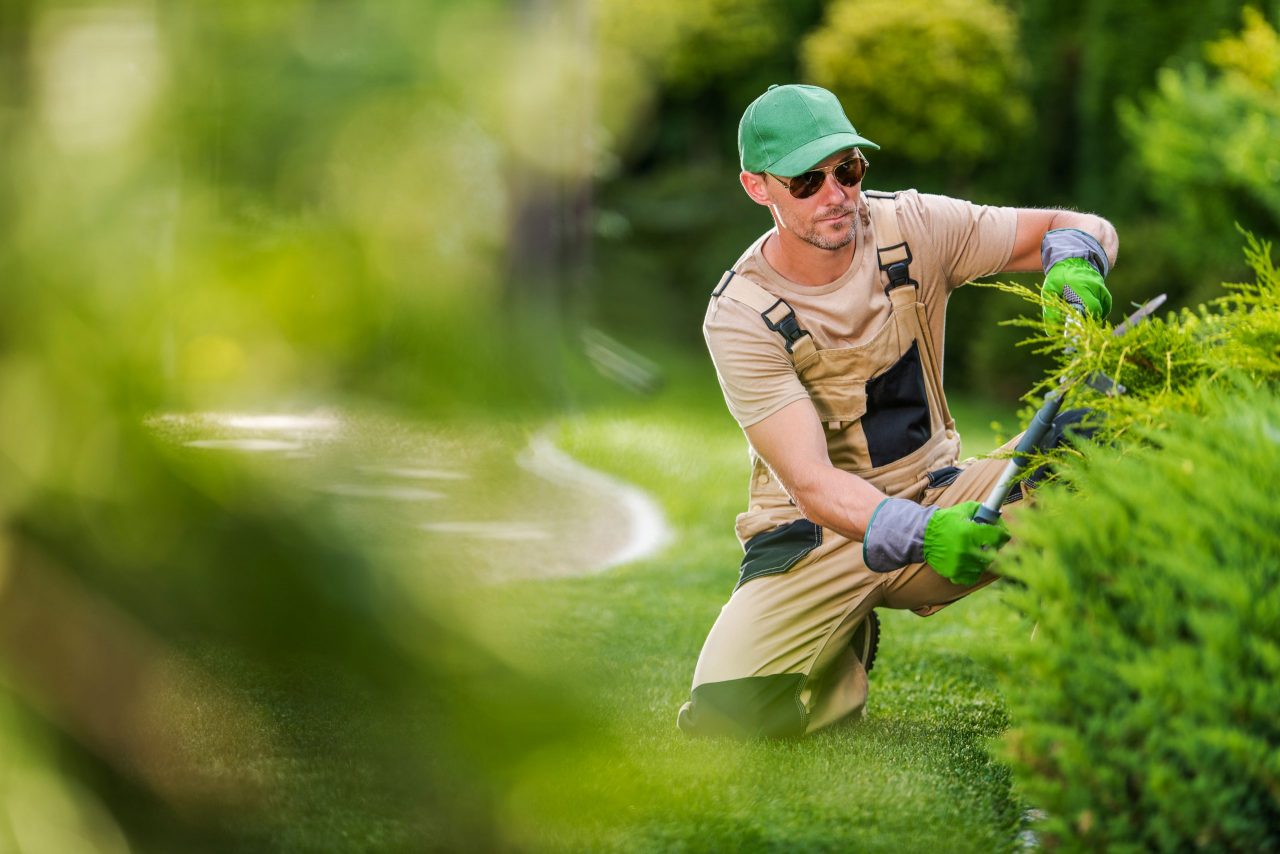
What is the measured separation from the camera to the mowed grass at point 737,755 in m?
1.22

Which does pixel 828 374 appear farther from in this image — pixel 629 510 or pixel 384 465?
pixel 629 510

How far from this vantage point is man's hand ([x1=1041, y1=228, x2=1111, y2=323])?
3402mm

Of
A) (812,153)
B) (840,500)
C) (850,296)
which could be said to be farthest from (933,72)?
(840,500)

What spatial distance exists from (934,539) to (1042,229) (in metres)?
1.28

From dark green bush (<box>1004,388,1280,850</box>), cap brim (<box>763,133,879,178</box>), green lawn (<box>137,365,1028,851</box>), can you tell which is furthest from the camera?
cap brim (<box>763,133,879,178</box>)

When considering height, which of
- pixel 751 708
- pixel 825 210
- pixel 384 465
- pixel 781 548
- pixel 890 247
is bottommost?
pixel 751 708

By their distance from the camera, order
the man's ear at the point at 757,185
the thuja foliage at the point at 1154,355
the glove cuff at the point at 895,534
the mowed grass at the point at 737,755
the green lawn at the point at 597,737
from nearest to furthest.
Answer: the green lawn at the point at 597,737
the mowed grass at the point at 737,755
the thuja foliage at the point at 1154,355
the glove cuff at the point at 895,534
the man's ear at the point at 757,185

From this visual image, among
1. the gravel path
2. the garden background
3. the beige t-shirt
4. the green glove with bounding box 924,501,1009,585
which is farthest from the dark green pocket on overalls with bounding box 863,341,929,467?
the gravel path

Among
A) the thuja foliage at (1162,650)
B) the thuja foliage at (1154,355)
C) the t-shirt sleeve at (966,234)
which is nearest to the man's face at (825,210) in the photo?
the t-shirt sleeve at (966,234)

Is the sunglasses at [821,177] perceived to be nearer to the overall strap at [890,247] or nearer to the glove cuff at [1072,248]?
the overall strap at [890,247]

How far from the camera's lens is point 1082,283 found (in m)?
3.42

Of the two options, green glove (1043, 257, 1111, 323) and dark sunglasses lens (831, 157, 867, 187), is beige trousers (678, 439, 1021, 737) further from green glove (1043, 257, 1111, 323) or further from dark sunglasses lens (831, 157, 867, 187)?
dark sunglasses lens (831, 157, 867, 187)

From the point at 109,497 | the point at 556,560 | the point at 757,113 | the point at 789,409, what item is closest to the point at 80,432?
the point at 109,497

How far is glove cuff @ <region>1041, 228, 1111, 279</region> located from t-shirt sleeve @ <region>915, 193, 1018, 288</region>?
166mm
